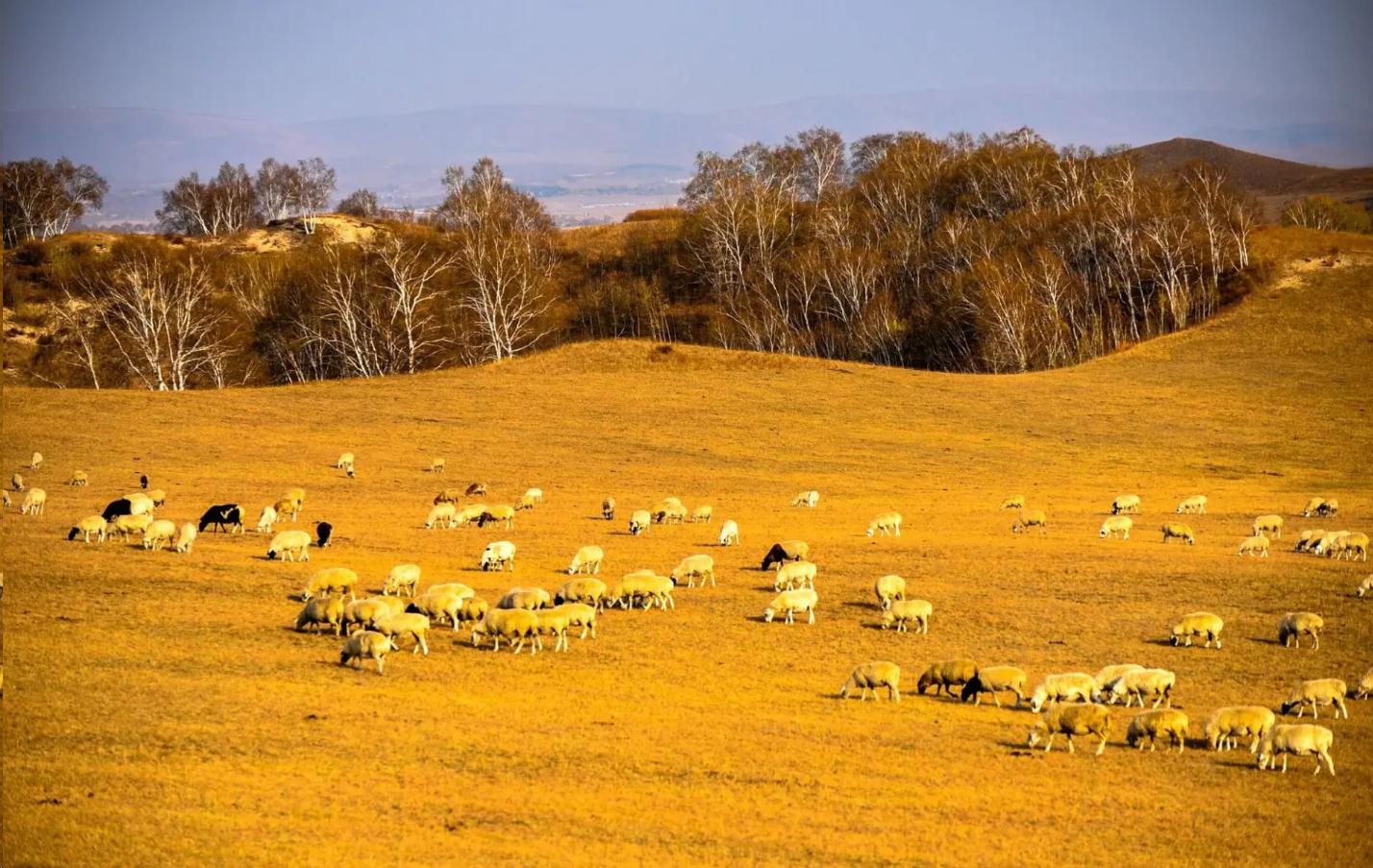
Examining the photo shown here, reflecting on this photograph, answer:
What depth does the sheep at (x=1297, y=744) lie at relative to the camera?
59.4 feet

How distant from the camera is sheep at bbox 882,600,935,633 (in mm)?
25750

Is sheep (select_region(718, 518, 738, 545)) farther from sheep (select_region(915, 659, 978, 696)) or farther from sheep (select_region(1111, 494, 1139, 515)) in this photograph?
sheep (select_region(1111, 494, 1139, 515))

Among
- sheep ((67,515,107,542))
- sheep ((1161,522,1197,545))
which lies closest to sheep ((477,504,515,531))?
sheep ((67,515,107,542))

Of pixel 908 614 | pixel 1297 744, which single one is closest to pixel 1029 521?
pixel 908 614

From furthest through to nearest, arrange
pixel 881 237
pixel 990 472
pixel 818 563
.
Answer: pixel 881 237, pixel 990 472, pixel 818 563

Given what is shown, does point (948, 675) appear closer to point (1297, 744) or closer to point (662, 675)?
point (662, 675)

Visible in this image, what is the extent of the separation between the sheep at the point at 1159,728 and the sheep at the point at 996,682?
2.47m

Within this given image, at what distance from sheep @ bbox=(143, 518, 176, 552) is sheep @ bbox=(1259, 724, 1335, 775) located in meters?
24.5

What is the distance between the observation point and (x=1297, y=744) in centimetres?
1816

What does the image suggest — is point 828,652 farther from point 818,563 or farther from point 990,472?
point 990,472

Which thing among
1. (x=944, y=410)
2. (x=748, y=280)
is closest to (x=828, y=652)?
(x=944, y=410)

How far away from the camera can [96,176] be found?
137750 mm

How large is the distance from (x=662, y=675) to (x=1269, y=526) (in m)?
22.2

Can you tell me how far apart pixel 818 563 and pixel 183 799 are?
1831 centimetres
